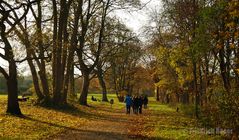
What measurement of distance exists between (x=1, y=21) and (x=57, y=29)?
11802mm

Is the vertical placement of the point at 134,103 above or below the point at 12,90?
below

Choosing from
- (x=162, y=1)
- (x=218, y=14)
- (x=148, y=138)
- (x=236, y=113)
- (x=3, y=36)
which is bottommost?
(x=148, y=138)

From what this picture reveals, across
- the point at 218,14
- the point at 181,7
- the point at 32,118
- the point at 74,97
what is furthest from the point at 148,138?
the point at 74,97

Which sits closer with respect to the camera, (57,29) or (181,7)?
(181,7)

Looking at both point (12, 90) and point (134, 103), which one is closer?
point (12, 90)

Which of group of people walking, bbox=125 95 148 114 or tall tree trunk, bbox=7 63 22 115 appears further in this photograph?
group of people walking, bbox=125 95 148 114

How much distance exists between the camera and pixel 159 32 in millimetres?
50062

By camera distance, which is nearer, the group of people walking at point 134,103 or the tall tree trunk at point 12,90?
the tall tree trunk at point 12,90

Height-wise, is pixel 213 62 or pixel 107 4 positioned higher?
pixel 107 4

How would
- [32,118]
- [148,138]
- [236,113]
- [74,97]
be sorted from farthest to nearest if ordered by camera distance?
[74,97] → [32,118] → [148,138] → [236,113]

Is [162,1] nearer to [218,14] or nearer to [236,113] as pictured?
[218,14]

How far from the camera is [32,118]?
82.6 ft

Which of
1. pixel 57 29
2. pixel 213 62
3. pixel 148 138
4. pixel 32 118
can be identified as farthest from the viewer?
pixel 213 62

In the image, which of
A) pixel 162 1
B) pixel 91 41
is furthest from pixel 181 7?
pixel 91 41
